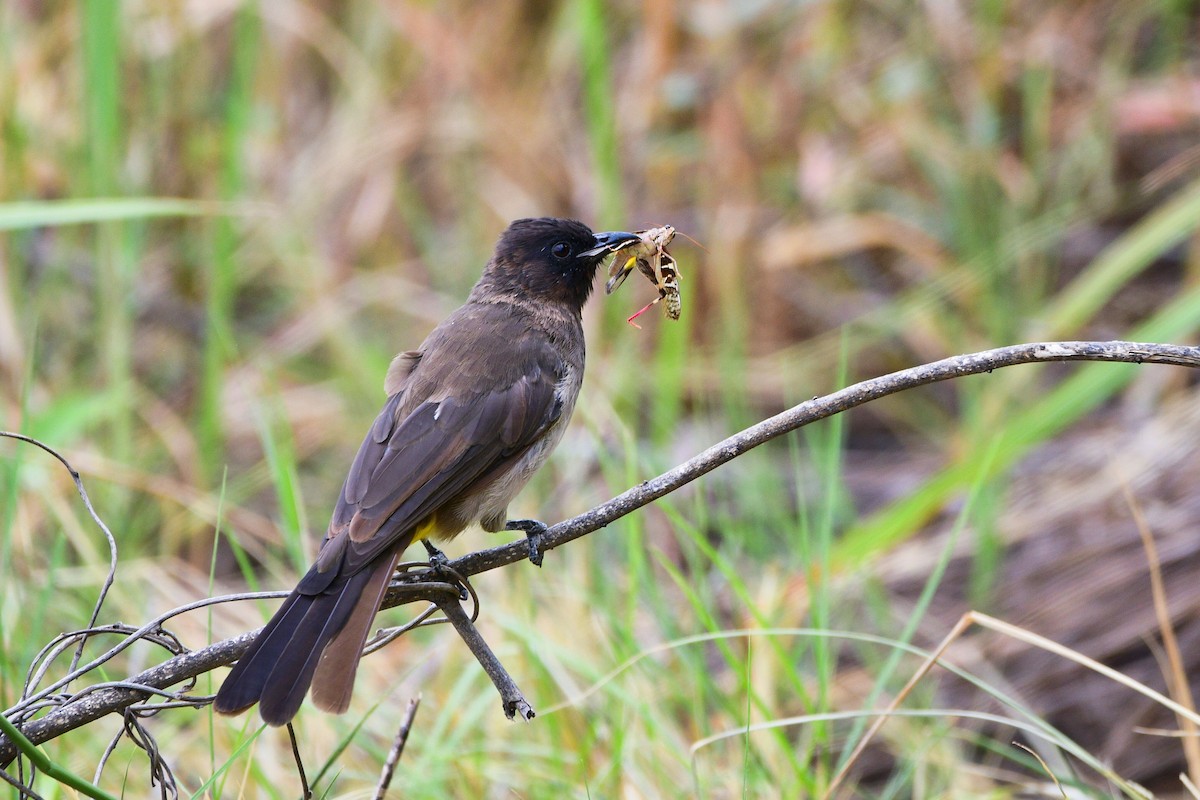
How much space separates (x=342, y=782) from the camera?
3268 mm

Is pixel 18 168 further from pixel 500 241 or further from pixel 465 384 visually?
pixel 465 384

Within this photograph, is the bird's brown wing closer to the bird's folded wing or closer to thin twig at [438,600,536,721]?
the bird's folded wing

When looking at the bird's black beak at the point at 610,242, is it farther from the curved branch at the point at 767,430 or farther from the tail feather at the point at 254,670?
the tail feather at the point at 254,670

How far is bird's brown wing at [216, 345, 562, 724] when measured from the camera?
2.28 metres

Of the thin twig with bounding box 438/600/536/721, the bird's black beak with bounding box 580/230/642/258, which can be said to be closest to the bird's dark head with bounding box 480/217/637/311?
the bird's black beak with bounding box 580/230/642/258

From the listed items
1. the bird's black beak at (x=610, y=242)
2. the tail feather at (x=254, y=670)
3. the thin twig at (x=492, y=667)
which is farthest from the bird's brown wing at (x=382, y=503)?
the bird's black beak at (x=610, y=242)

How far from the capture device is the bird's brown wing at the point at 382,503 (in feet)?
7.49

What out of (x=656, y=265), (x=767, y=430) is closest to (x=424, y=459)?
(x=656, y=265)

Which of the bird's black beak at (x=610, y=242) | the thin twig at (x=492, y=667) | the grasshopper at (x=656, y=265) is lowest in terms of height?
the thin twig at (x=492, y=667)

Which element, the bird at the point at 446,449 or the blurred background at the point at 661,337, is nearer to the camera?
the bird at the point at 446,449

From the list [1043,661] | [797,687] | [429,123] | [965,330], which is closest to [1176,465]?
[1043,661]

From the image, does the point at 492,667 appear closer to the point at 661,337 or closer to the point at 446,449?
the point at 446,449

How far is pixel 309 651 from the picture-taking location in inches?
93.4

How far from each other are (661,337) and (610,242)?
216 cm
